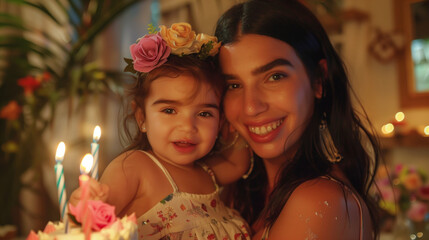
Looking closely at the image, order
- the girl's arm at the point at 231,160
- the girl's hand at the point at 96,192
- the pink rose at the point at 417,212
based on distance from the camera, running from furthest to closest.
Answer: the pink rose at the point at 417,212 < the girl's arm at the point at 231,160 < the girl's hand at the point at 96,192

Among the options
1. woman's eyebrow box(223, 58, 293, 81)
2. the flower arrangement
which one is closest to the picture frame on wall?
the flower arrangement

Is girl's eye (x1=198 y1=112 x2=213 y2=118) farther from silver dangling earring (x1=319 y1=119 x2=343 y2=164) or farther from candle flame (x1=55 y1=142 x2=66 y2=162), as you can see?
candle flame (x1=55 y1=142 x2=66 y2=162)

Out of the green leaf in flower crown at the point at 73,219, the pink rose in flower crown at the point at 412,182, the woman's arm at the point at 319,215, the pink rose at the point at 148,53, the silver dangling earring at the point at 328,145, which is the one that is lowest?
the pink rose in flower crown at the point at 412,182

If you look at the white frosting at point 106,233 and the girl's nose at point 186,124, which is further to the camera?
the girl's nose at point 186,124

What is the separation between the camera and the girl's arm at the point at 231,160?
1.35m

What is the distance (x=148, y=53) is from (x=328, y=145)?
2.04 feet

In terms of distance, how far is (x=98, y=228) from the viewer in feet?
2.17

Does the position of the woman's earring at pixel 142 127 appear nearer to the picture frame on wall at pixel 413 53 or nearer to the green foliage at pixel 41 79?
the green foliage at pixel 41 79

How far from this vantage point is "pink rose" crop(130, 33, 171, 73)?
3.43 ft

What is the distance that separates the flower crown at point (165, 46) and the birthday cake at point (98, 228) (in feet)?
1.60

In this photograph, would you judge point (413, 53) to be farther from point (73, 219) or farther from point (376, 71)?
point (73, 219)

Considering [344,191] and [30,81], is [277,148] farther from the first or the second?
[30,81]

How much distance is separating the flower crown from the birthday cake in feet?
1.60

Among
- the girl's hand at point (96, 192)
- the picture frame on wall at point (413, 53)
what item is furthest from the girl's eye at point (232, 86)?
the picture frame on wall at point (413, 53)
